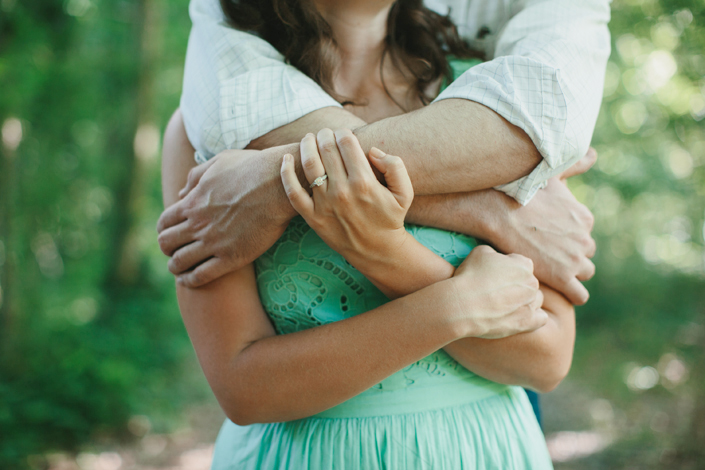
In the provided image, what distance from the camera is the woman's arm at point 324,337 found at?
1130 mm

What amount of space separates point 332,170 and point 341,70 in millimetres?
658

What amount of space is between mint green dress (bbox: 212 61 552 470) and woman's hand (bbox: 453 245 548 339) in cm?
11

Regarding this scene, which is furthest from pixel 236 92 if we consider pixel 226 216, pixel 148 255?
pixel 148 255

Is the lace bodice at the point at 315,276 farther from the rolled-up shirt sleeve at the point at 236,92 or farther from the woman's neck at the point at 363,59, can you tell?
the woman's neck at the point at 363,59

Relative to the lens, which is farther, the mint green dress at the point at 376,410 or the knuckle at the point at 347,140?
the mint green dress at the point at 376,410

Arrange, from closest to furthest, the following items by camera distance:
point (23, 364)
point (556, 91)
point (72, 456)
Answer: point (556, 91), point (72, 456), point (23, 364)

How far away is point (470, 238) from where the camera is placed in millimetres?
1318

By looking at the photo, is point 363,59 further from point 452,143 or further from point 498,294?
point 498,294

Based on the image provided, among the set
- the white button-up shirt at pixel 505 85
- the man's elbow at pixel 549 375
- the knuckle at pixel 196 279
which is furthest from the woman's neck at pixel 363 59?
the man's elbow at pixel 549 375

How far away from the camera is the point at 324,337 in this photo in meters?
1.19

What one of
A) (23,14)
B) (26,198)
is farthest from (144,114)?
(23,14)

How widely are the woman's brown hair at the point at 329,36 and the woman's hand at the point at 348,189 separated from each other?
1.65ft

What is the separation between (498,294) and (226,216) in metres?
0.67

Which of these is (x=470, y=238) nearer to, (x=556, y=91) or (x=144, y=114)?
(x=556, y=91)
